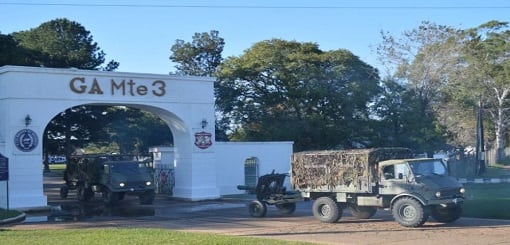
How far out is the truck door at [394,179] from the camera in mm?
18125

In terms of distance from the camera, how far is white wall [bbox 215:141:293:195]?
107ft

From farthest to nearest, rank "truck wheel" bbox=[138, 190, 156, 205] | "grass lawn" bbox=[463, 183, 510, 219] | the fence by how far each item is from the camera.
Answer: the fence, "truck wheel" bbox=[138, 190, 156, 205], "grass lawn" bbox=[463, 183, 510, 219]

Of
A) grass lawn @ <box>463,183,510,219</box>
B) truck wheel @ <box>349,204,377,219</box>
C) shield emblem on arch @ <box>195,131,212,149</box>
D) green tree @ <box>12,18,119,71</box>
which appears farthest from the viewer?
green tree @ <box>12,18,119,71</box>

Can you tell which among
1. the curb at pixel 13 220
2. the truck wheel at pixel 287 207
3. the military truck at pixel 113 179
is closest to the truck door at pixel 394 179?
the truck wheel at pixel 287 207

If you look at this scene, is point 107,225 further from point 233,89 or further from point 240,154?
point 233,89

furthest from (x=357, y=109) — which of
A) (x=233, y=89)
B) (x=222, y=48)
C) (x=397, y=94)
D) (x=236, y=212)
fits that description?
(x=222, y=48)

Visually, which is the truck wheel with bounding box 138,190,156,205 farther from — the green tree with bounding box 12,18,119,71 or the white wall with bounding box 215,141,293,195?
the green tree with bounding box 12,18,119,71

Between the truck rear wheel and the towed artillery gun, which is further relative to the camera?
the truck rear wheel

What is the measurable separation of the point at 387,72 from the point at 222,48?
20.4 meters

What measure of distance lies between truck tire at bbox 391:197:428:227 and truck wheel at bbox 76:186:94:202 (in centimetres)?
1705

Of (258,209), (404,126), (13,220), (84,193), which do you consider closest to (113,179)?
(84,193)

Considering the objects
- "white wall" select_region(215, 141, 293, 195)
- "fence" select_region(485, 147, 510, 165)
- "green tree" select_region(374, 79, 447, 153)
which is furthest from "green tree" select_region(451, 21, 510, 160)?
"white wall" select_region(215, 141, 293, 195)

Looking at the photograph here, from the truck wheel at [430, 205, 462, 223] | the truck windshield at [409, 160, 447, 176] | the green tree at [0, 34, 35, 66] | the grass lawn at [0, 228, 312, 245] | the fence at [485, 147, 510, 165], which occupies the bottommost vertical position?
the grass lawn at [0, 228, 312, 245]

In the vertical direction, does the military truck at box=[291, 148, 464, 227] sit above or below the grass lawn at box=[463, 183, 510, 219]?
above
